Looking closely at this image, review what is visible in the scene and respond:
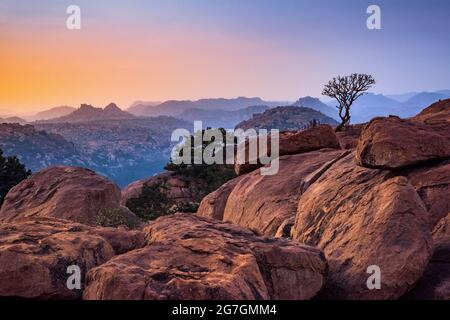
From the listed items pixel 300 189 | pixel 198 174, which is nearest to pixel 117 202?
pixel 300 189

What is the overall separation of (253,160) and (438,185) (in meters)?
11.7

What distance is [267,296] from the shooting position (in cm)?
833

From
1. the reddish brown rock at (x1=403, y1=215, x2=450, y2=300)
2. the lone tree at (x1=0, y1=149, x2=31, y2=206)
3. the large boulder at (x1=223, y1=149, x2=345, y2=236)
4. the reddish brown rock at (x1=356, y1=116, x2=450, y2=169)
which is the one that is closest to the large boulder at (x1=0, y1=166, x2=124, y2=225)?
the large boulder at (x1=223, y1=149, x2=345, y2=236)

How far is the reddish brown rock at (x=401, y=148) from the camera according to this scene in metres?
13.5

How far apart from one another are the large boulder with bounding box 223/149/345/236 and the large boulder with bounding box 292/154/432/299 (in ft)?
7.43

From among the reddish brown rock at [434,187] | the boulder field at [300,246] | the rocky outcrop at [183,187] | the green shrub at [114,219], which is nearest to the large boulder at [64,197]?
the green shrub at [114,219]

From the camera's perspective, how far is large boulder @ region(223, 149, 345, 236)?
1641cm

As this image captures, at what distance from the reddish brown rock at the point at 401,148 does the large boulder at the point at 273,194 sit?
11.4 feet

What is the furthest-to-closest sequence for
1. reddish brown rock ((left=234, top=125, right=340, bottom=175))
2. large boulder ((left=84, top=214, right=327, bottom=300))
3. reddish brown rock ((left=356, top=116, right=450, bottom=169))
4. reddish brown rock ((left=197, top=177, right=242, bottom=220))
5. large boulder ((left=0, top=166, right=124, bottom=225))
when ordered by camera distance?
reddish brown rock ((left=234, top=125, right=340, bottom=175))
reddish brown rock ((left=197, top=177, right=242, bottom=220))
large boulder ((left=0, top=166, right=124, bottom=225))
reddish brown rock ((left=356, top=116, right=450, bottom=169))
large boulder ((left=84, top=214, right=327, bottom=300))

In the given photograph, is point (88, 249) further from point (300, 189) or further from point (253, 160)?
point (253, 160)

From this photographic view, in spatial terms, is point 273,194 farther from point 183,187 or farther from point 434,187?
point 183,187

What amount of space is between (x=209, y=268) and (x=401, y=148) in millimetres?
8305

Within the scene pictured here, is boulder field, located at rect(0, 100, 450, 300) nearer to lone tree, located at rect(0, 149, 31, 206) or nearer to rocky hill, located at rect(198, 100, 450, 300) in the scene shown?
rocky hill, located at rect(198, 100, 450, 300)
